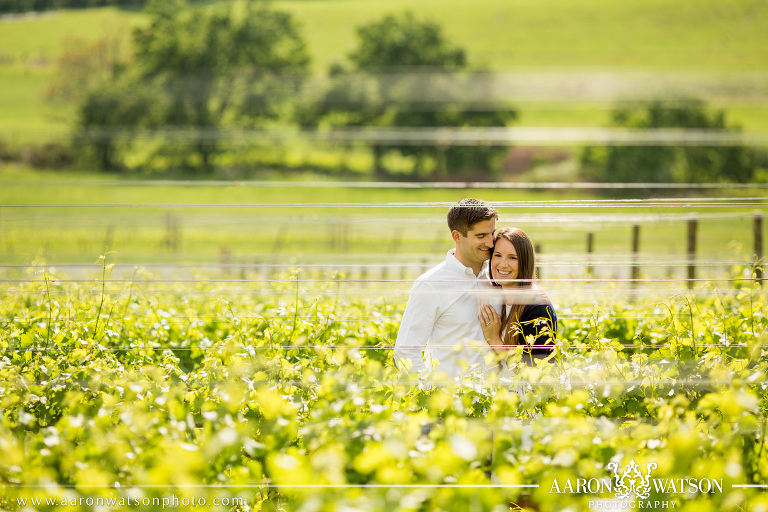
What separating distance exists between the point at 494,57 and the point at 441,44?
11.9 feet

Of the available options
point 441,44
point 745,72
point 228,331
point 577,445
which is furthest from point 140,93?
point 577,445

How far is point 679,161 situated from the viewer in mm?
34812

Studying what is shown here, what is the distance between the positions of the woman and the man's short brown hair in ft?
0.50

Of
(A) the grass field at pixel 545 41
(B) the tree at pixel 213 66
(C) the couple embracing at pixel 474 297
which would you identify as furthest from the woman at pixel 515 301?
(A) the grass field at pixel 545 41

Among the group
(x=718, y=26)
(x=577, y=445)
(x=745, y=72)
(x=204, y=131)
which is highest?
(x=718, y=26)

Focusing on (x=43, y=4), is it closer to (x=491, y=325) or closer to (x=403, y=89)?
(x=403, y=89)

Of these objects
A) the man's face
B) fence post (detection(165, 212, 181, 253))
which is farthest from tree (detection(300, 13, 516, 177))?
the man's face

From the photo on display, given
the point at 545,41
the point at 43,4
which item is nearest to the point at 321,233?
the point at 545,41

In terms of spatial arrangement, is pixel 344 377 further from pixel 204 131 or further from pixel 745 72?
pixel 745 72

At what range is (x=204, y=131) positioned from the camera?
3934 cm

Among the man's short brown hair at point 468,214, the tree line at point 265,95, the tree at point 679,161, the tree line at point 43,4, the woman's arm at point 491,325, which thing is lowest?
the woman's arm at point 491,325

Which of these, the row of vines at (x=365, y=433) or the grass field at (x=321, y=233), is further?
the grass field at (x=321, y=233)

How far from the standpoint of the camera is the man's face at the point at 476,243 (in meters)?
3.45

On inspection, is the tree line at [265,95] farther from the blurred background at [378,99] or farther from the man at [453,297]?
the man at [453,297]
